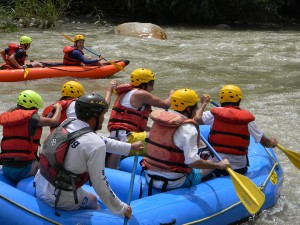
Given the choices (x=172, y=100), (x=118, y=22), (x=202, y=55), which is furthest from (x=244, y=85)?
(x=118, y=22)

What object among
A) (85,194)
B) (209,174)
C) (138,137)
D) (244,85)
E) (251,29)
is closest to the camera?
(85,194)

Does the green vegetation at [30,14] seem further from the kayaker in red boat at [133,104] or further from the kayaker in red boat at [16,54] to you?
the kayaker in red boat at [133,104]

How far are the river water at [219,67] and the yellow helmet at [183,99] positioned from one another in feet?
4.28

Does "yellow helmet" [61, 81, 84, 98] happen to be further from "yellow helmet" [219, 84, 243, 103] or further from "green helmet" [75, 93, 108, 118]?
"green helmet" [75, 93, 108, 118]

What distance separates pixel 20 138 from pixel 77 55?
5848 millimetres

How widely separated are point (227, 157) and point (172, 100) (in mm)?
877

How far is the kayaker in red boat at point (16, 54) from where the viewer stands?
31.9ft

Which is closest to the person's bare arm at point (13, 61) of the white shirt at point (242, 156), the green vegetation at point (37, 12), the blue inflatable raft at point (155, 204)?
the blue inflatable raft at point (155, 204)

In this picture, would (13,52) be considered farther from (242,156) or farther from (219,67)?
(242,156)

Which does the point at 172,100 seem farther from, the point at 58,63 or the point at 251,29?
the point at 251,29

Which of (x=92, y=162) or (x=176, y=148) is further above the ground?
(x=92, y=162)

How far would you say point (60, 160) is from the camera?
3.65 meters

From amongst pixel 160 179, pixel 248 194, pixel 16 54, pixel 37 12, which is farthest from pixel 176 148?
pixel 37 12

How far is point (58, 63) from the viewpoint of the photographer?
10.7m
